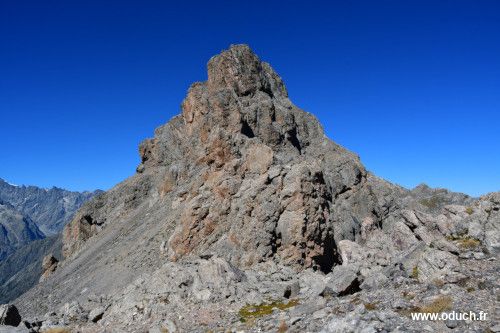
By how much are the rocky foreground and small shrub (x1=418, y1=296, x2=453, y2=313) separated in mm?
117

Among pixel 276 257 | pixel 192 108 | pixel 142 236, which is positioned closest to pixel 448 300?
pixel 276 257

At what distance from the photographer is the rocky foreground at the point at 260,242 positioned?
28578mm

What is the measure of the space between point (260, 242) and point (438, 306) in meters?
35.2

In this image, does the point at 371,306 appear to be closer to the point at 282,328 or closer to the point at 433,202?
the point at 282,328

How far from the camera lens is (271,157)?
2867 inches

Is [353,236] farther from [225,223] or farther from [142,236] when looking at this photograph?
[142,236]

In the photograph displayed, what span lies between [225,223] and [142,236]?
97.3 ft

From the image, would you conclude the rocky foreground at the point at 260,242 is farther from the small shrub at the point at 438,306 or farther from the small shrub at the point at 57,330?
the small shrub at the point at 57,330

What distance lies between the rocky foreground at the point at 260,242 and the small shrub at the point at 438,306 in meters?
0.12

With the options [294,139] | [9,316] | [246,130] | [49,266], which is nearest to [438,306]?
[9,316]

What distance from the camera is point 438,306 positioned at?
23875 mm

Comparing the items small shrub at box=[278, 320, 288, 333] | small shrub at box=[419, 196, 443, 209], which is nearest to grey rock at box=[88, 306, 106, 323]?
small shrub at box=[278, 320, 288, 333]

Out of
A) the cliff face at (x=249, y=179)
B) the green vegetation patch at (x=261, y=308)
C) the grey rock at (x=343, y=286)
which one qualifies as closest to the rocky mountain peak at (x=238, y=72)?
the cliff face at (x=249, y=179)

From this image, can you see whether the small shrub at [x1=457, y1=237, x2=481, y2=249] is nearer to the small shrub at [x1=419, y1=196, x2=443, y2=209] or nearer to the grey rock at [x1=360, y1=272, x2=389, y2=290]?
the grey rock at [x1=360, y1=272, x2=389, y2=290]
